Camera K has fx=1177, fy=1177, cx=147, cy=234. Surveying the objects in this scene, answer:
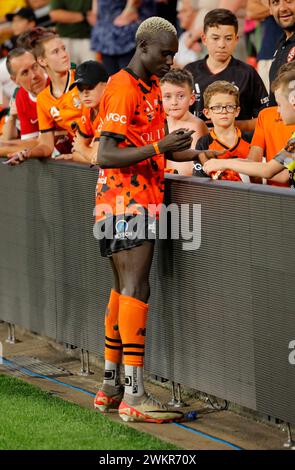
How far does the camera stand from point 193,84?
8.77 metres

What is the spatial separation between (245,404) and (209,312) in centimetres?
59

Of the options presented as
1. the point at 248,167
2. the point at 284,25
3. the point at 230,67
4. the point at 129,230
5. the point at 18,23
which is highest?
the point at 18,23

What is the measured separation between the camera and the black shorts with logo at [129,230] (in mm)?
6934

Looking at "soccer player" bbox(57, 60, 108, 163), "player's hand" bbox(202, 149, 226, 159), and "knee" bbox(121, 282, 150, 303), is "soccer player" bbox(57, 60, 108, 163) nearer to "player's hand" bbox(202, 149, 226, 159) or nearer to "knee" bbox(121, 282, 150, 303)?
"player's hand" bbox(202, 149, 226, 159)

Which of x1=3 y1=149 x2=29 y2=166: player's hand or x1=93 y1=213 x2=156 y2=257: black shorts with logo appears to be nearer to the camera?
x1=93 y1=213 x2=156 y2=257: black shorts with logo

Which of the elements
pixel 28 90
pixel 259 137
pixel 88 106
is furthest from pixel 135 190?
pixel 28 90

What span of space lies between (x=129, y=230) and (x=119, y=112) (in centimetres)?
70

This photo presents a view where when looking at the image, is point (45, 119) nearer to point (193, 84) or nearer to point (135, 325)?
point (193, 84)

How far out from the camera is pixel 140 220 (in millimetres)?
6945

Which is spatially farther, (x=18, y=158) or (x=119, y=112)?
(x=18, y=158)

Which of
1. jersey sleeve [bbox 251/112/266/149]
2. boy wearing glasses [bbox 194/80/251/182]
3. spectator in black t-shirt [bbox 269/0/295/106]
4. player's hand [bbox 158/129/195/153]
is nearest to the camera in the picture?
player's hand [bbox 158/129/195/153]

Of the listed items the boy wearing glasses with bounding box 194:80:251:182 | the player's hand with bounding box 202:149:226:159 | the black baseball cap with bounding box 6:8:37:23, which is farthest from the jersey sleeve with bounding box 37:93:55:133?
the black baseball cap with bounding box 6:8:37:23

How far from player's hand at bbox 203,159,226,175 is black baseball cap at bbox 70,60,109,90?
5.11ft

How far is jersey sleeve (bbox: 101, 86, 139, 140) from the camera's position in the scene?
6777mm
